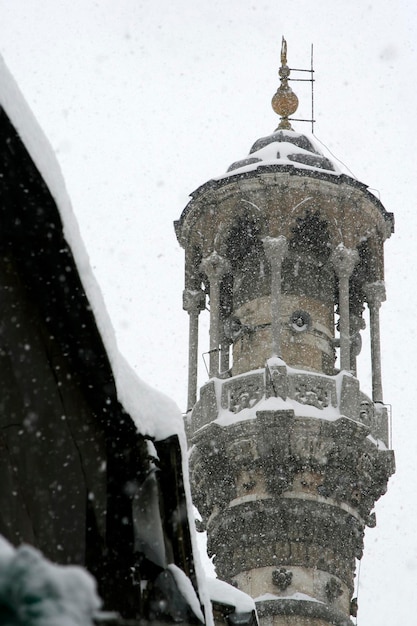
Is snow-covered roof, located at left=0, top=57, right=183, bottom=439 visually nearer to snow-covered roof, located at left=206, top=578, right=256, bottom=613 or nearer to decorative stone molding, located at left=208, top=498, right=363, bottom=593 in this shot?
snow-covered roof, located at left=206, top=578, right=256, bottom=613

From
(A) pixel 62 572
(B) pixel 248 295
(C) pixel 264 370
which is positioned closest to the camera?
(A) pixel 62 572

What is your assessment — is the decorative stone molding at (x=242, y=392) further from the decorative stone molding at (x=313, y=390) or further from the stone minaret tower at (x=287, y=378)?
the decorative stone molding at (x=313, y=390)

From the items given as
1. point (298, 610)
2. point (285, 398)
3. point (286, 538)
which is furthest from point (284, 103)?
point (298, 610)

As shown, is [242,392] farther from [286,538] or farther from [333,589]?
[333,589]

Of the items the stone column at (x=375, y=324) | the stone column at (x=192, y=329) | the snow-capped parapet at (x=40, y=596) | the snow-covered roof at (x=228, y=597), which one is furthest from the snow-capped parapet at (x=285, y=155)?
the snow-capped parapet at (x=40, y=596)

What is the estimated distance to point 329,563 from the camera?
1930 cm

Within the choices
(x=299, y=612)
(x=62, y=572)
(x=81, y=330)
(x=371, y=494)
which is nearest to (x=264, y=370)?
(x=371, y=494)

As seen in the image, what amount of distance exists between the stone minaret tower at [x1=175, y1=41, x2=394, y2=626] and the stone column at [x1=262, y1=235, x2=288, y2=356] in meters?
0.03

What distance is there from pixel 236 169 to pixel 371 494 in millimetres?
6858

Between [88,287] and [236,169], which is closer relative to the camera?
[88,287]

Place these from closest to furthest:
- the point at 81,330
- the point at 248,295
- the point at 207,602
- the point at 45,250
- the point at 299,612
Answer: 1. the point at 45,250
2. the point at 81,330
3. the point at 207,602
4. the point at 299,612
5. the point at 248,295

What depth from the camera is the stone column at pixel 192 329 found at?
21.8 m

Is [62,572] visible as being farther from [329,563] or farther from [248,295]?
[248,295]

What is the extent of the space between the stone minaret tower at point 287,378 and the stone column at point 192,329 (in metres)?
0.03
